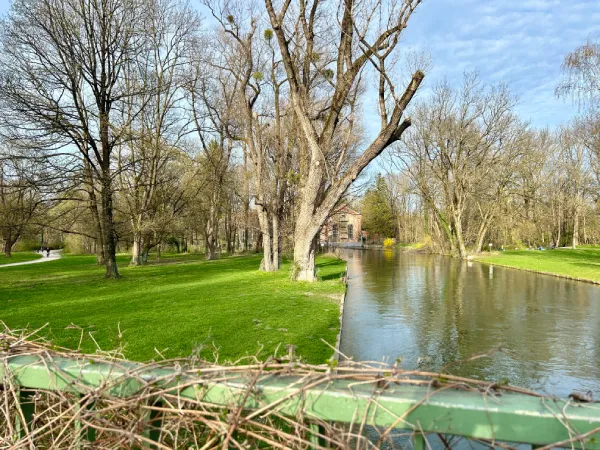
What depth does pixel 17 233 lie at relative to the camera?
14.6 m

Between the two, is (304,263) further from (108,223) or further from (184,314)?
(108,223)

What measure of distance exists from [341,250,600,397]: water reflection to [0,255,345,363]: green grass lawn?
3.01 ft

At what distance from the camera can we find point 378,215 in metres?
68.1

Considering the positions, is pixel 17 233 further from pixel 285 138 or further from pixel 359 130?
pixel 359 130

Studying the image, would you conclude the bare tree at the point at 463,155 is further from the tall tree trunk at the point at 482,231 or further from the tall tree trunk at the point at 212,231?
the tall tree trunk at the point at 212,231

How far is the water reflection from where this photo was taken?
6.32 m

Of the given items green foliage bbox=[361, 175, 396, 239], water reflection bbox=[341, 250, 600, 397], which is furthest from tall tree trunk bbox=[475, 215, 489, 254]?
green foliage bbox=[361, 175, 396, 239]

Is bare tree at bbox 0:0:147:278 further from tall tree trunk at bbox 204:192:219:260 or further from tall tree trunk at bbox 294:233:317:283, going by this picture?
tall tree trunk at bbox 204:192:219:260

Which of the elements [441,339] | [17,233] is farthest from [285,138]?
[441,339]

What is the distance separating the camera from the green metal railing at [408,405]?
1.06 metres

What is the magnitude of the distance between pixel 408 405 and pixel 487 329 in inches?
355

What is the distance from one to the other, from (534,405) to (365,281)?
682 inches

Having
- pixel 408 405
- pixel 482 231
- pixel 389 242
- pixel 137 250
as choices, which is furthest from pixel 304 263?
pixel 389 242

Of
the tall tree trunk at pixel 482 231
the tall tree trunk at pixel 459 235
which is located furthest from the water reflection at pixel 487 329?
the tall tree trunk at pixel 482 231
